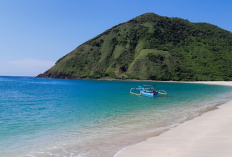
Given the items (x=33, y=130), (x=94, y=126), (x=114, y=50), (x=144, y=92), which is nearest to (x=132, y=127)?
(x=94, y=126)

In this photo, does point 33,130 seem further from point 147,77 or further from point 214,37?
point 214,37

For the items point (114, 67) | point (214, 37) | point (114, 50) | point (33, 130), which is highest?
point (214, 37)

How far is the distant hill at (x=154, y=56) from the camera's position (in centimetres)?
13712

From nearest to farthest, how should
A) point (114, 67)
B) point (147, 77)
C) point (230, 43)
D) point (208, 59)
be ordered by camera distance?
point (147, 77) → point (208, 59) → point (114, 67) → point (230, 43)

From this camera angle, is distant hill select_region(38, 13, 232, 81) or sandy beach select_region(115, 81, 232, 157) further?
distant hill select_region(38, 13, 232, 81)

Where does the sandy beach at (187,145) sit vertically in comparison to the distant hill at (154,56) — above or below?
below

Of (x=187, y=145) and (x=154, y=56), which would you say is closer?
(x=187, y=145)

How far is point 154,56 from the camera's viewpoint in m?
148

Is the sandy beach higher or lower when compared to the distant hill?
lower

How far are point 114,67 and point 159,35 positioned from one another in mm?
55859

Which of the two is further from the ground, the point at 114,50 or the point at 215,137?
the point at 114,50

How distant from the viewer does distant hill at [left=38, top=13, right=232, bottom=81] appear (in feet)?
450

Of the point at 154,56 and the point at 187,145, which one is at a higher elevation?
the point at 154,56

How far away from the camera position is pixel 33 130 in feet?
49.3
